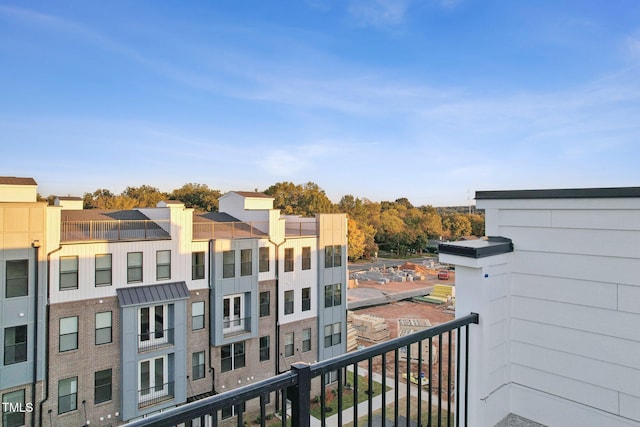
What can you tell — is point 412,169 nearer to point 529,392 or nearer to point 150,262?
point 150,262

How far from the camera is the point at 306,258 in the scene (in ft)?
42.2

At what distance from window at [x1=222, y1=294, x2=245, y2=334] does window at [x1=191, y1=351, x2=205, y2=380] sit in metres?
0.99

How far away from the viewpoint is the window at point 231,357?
36.4 ft

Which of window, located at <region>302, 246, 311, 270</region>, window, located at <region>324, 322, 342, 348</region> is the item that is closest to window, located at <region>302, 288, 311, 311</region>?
window, located at <region>302, 246, 311, 270</region>

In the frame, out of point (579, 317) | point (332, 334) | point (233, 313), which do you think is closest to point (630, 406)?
point (579, 317)

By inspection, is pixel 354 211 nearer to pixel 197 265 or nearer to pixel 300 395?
pixel 197 265

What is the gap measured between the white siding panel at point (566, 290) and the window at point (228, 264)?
31.8 feet

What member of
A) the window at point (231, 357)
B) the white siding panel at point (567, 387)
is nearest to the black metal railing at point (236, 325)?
the window at point (231, 357)

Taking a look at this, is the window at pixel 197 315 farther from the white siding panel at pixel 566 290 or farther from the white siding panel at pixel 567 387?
the white siding panel at pixel 566 290

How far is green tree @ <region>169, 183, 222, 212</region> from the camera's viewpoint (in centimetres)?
3688

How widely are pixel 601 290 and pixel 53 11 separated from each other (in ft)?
51.6

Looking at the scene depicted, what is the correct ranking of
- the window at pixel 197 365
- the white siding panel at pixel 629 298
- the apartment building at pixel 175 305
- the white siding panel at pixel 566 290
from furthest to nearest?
the window at pixel 197 365 < the apartment building at pixel 175 305 < the white siding panel at pixel 566 290 < the white siding panel at pixel 629 298

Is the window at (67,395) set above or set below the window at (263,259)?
below

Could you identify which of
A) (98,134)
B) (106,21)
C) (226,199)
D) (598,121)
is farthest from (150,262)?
(98,134)
